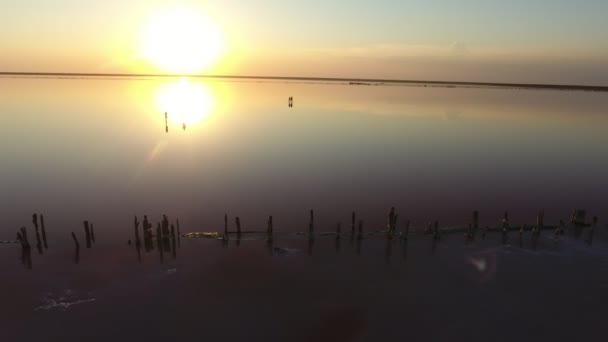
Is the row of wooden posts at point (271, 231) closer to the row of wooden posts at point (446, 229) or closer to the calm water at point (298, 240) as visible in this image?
the row of wooden posts at point (446, 229)

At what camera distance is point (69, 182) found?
3659 centimetres

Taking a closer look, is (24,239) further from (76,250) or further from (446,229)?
(446,229)

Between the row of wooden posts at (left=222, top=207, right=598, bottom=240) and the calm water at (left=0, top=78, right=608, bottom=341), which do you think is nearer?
the calm water at (left=0, top=78, right=608, bottom=341)

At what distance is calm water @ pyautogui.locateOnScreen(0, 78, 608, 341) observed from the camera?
18.7 meters

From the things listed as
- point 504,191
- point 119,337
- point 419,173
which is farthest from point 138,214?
point 504,191

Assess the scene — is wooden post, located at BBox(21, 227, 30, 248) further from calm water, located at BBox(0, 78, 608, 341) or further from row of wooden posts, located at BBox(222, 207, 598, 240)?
row of wooden posts, located at BBox(222, 207, 598, 240)

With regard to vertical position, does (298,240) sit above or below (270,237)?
below

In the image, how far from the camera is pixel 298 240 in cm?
2712

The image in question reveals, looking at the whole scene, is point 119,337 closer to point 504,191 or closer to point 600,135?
point 504,191

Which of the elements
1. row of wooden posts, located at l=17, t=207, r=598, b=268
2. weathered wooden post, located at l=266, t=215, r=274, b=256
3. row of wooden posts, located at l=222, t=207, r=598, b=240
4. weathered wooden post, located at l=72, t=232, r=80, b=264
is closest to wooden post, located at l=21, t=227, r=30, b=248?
row of wooden posts, located at l=17, t=207, r=598, b=268

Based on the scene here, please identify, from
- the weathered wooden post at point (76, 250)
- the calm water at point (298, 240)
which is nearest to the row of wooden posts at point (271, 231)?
the weathered wooden post at point (76, 250)

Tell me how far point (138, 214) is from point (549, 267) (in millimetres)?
26704

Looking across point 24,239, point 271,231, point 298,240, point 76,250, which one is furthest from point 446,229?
point 24,239

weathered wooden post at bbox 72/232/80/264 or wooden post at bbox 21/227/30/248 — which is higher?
wooden post at bbox 21/227/30/248
